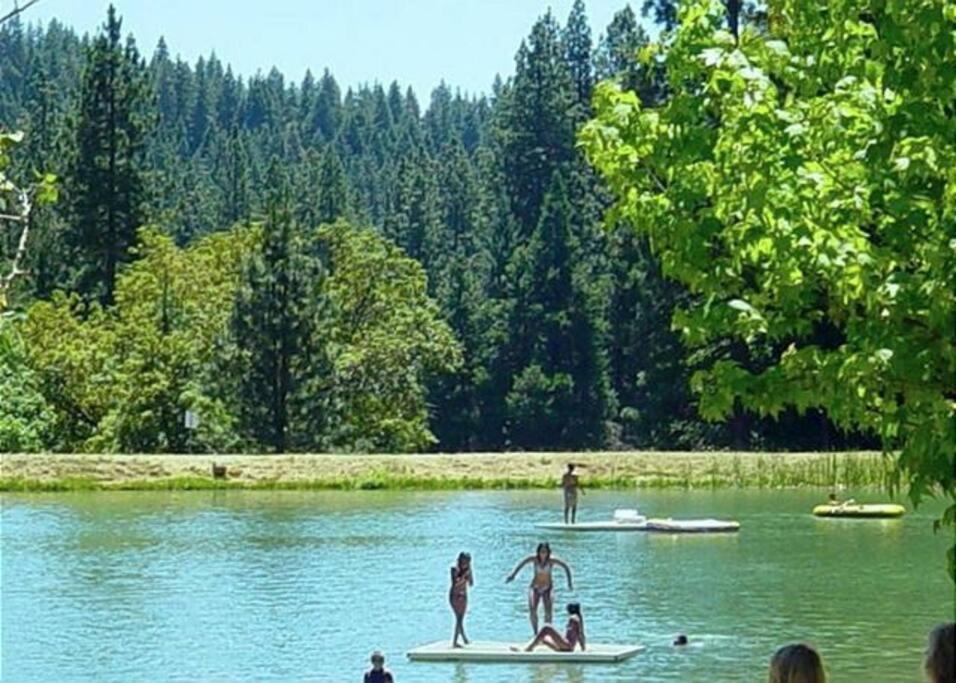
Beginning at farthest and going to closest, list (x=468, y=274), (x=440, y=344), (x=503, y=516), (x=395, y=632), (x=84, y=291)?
(x=468, y=274) < (x=84, y=291) < (x=440, y=344) < (x=503, y=516) < (x=395, y=632)

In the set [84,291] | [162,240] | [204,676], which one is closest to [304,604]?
[204,676]

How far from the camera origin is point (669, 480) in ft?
187

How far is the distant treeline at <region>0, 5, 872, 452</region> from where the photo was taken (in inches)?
2908

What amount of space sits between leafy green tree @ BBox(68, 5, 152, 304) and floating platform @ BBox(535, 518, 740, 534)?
5054 centimetres

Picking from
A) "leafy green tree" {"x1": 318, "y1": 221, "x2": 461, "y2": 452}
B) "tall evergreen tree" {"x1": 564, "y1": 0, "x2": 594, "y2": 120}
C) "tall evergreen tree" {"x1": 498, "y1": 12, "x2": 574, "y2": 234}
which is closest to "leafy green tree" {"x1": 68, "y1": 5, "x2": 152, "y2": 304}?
"leafy green tree" {"x1": 318, "y1": 221, "x2": 461, "y2": 452}

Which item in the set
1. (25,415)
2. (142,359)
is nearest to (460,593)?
(25,415)

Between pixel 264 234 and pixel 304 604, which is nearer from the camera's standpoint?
pixel 304 604

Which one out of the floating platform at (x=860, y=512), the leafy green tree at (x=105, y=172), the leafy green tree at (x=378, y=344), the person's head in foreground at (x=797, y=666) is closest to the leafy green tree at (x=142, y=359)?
the leafy green tree at (x=378, y=344)

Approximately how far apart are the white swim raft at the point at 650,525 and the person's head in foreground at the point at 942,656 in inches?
1389

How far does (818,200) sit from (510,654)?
52.1ft

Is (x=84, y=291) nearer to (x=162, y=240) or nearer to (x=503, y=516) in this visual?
(x=162, y=240)

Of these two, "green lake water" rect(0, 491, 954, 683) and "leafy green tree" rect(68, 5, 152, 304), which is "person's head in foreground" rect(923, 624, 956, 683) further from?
"leafy green tree" rect(68, 5, 152, 304)

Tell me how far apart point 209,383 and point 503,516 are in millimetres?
30343

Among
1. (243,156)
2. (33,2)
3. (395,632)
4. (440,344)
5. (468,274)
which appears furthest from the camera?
(243,156)
